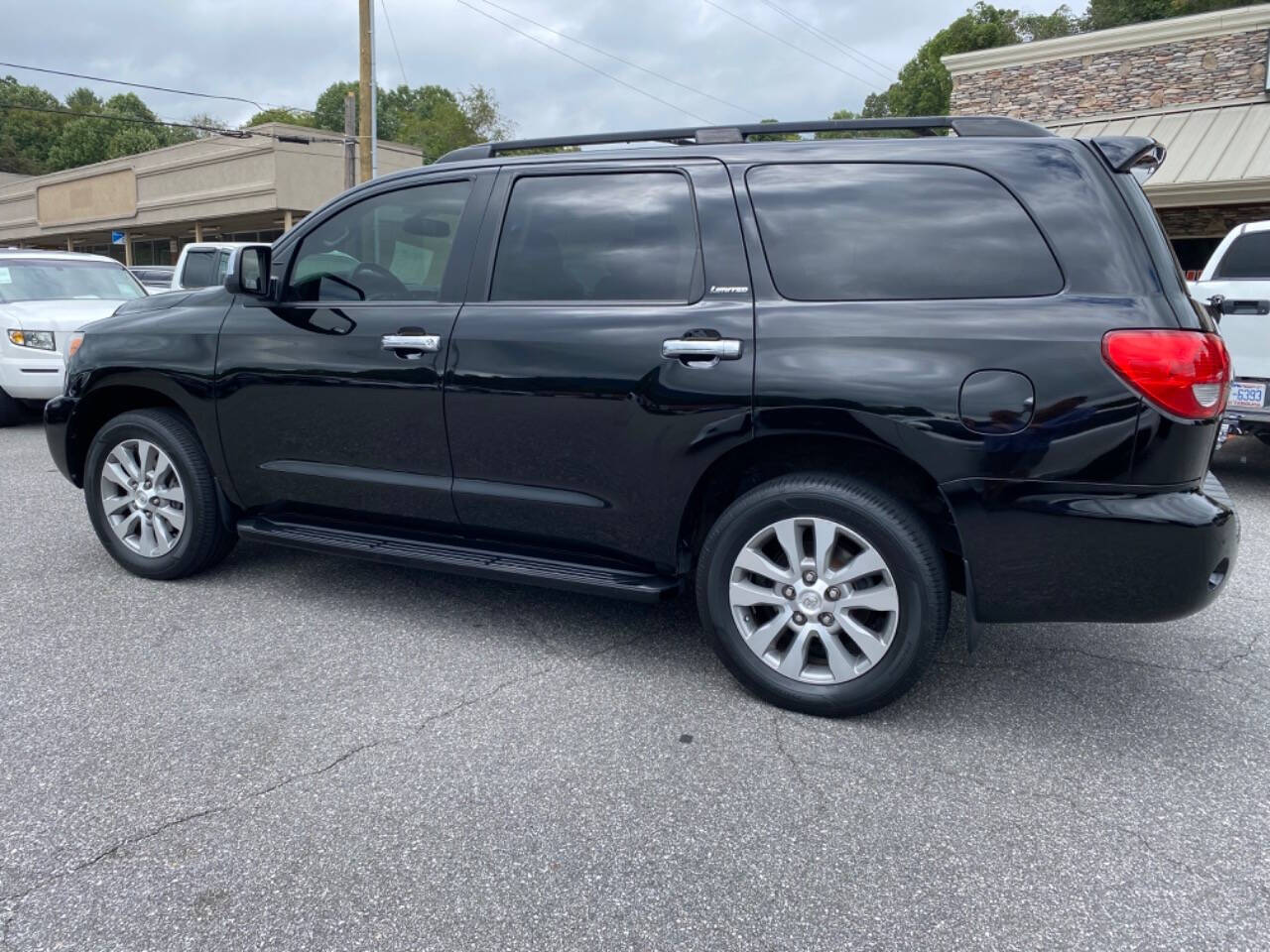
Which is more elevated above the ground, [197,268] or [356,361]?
[197,268]

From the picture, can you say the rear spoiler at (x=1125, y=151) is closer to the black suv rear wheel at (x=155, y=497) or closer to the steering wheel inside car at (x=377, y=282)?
the steering wheel inside car at (x=377, y=282)

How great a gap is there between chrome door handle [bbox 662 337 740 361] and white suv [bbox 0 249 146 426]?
8.04 m

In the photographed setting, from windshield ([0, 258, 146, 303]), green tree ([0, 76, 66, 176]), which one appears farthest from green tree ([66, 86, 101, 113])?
windshield ([0, 258, 146, 303])

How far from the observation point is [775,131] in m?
3.51

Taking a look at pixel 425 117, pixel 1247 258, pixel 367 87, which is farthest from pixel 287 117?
pixel 1247 258

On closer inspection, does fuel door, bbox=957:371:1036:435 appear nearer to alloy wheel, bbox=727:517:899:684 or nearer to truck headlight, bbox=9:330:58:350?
alloy wheel, bbox=727:517:899:684

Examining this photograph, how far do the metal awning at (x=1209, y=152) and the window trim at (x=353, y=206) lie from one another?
1306 cm

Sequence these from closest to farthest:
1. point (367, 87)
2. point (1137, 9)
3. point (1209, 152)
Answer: point (1209, 152) → point (367, 87) → point (1137, 9)

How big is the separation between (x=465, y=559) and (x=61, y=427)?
2419mm

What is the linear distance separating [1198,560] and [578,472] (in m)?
2.02

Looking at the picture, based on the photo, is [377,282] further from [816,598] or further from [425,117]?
[425,117]

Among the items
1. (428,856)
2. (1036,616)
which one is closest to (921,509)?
(1036,616)

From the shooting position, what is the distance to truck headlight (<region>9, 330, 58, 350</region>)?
9219 mm

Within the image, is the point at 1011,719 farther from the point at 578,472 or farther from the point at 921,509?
the point at 578,472
